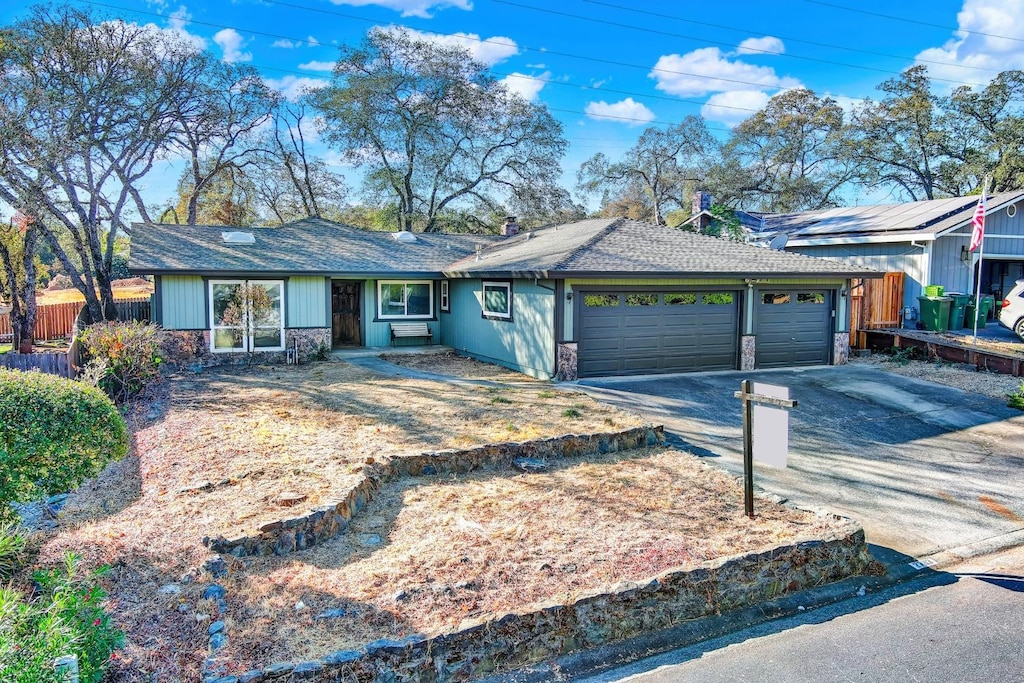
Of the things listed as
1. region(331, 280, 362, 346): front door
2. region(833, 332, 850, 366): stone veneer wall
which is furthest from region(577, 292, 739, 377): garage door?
region(331, 280, 362, 346): front door

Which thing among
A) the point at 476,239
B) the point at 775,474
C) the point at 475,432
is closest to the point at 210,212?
the point at 476,239

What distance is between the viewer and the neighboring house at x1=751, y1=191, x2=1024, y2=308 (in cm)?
1759

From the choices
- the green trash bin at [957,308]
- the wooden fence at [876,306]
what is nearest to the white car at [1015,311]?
the green trash bin at [957,308]

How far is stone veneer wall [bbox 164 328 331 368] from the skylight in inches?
125

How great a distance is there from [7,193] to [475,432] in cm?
1564

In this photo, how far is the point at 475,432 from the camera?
8445 mm

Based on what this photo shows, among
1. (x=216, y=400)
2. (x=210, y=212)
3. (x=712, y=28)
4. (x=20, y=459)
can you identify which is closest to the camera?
(x=20, y=459)

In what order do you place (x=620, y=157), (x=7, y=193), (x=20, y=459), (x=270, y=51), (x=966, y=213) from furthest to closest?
(x=620, y=157), (x=270, y=51), (x=966, y=213), (x=7, y=193), (x=20, y=459)

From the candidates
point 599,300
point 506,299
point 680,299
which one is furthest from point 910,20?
point 506,299

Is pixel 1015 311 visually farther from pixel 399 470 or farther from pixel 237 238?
pixel 237 238

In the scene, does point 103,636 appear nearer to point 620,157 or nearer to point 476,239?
point 476,239

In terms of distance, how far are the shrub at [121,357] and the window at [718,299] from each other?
10815mm

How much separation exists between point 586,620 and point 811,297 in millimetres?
12591

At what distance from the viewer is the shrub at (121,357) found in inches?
409
